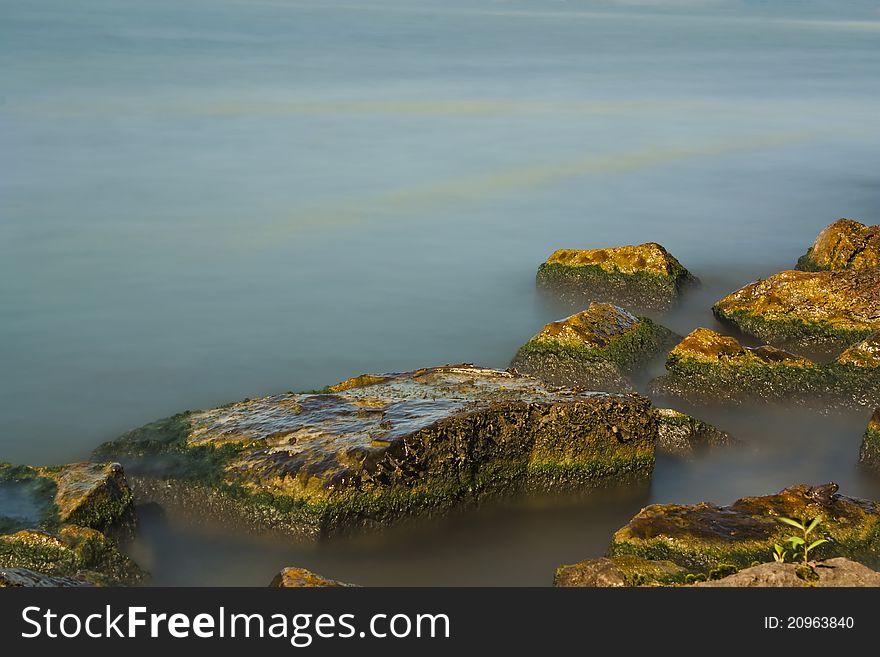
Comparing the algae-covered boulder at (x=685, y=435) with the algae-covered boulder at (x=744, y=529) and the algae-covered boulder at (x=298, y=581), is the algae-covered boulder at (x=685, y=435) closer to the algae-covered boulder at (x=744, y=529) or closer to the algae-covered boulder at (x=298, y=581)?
the algae-covered boulder at (x=744, y=529)

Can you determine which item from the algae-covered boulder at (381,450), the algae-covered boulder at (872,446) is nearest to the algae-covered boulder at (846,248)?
the algae-covered boulder at (872,446)

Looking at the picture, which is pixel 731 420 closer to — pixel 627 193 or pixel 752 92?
pixel 627 193

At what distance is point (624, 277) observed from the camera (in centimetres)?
1355

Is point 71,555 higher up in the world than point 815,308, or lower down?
lower down

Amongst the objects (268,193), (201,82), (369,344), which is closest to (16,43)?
(201,82)

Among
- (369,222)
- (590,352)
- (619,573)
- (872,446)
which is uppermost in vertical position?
(369,222)

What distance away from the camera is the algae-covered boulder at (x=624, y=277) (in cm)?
1338

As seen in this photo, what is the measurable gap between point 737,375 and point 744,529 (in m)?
3.48

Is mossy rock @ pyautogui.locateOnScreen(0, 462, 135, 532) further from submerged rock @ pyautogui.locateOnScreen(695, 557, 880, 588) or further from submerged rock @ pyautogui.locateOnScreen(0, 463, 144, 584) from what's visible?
submerged rock @ pyautogui.locateOnScreen(695, 557, 880, 588)

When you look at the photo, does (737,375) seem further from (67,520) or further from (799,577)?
(67,520)

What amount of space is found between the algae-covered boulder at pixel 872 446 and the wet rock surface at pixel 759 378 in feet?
3.70

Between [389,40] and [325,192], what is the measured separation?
31.0 metres

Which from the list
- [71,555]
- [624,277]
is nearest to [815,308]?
[624,277]

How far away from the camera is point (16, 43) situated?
40.4 m
